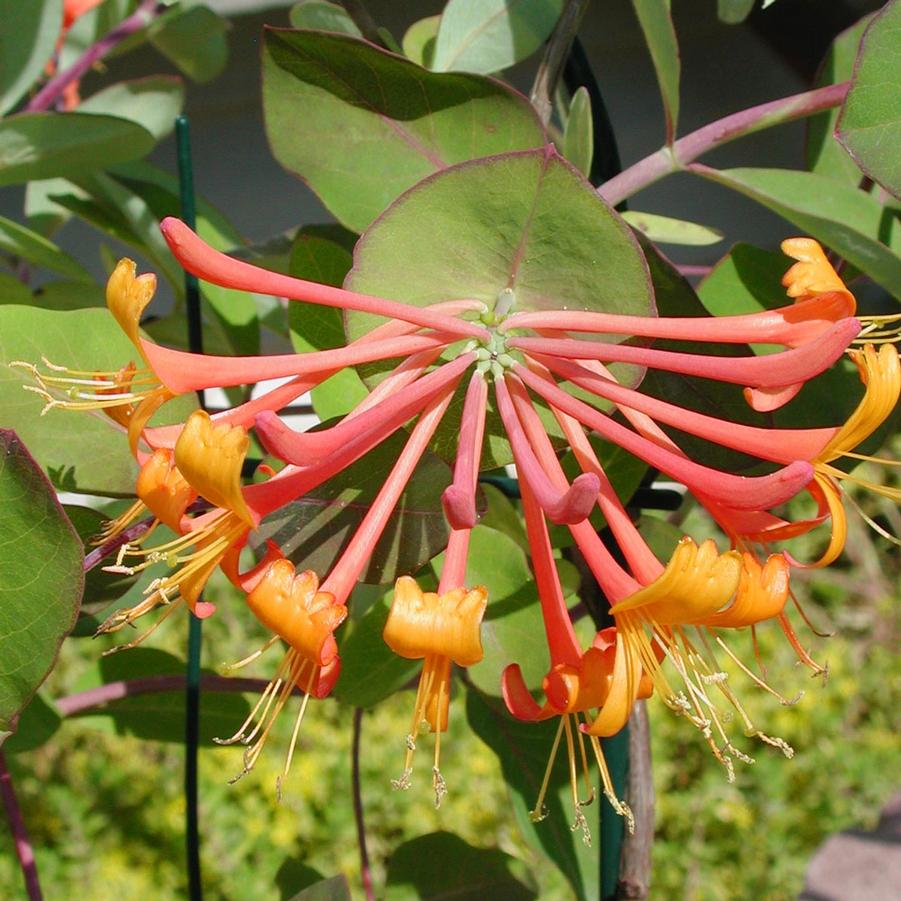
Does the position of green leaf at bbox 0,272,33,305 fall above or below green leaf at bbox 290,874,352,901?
above

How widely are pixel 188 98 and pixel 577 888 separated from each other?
2.09 metres

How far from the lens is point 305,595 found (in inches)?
13.8

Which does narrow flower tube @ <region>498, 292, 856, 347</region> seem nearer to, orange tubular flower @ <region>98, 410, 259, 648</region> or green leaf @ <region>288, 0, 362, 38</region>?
orange tubular flower @ <region>98, 410, 259, 648</region>

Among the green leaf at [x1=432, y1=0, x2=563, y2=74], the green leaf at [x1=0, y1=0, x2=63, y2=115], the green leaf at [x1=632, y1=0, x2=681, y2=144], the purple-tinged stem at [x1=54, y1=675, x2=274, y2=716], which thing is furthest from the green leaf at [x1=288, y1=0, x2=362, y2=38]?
the purple-tinged stem at [x1=54, y1=675, x2=274, y2=716]

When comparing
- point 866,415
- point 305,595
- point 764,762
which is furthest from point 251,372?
point 764,762

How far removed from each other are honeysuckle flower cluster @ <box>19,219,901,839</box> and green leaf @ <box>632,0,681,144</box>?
0.15 m

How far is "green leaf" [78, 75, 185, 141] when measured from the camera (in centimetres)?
84

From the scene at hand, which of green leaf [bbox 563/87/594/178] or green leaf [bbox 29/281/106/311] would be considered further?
green leaf [bbox 29/281/106/311]

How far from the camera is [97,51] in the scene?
87 centimetres

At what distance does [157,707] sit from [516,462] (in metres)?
0.40

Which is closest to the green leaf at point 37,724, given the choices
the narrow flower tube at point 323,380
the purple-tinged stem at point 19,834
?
the purple-tinged stem at point 19,834

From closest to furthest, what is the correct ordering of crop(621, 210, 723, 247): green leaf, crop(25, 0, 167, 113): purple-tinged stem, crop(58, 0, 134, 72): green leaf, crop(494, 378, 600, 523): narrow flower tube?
crop(494, 378, 600, 523): narrow flower tube
crop(621, 210, 723, 247): green leaf
crop(25, 0, 167, 113): purple-tinged stem
crop(58, 0, 134, 72): green leaf

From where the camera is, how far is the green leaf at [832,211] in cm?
47

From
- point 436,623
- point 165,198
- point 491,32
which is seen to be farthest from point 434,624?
point 165,198
